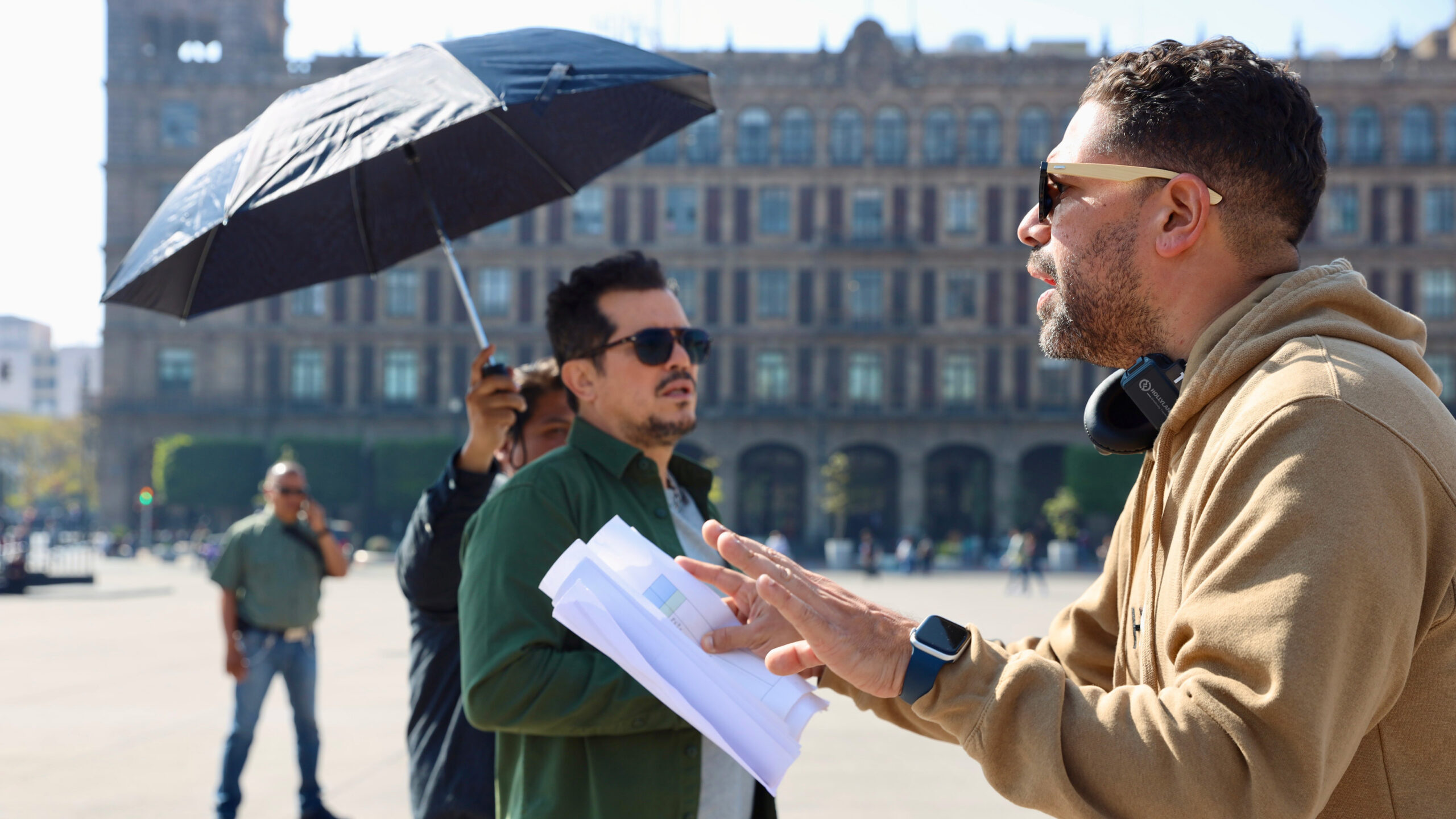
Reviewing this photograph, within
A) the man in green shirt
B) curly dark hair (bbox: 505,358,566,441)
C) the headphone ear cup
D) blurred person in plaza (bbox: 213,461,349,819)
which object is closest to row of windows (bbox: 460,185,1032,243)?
blurred person in plaza (bbox: 213,461,349,819)

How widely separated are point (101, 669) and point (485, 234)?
128 feet

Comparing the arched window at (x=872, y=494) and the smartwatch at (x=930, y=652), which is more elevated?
the smartwatch at (x=930, y=652)

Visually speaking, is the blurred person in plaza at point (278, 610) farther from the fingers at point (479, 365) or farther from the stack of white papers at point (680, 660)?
the stack of white papers at point (680, 660)

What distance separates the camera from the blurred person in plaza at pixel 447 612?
3.16 meters

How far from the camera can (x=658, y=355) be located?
2975mm

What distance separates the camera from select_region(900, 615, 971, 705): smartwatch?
4.90 ft

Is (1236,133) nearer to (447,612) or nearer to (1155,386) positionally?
(1155,386)

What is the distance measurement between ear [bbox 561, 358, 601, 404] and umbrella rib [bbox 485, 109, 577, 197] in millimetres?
1018

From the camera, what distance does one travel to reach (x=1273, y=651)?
4.07 feet

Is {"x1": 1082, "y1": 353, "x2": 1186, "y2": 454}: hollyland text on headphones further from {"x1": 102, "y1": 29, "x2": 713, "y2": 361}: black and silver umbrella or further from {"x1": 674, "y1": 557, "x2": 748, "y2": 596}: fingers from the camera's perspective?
{"x1": 102, "y1": 29, "x2": 713, "y2": 361}: black and silver umbrella

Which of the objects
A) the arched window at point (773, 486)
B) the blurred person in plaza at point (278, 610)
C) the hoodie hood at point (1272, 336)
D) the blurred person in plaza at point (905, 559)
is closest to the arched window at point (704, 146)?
the arched window at point (773, 486)

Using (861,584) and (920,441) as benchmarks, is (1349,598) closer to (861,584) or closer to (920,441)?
(861,584)

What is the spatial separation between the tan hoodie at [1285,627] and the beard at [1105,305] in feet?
0.57

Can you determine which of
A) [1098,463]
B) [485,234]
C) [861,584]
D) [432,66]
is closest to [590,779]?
[432,66]
